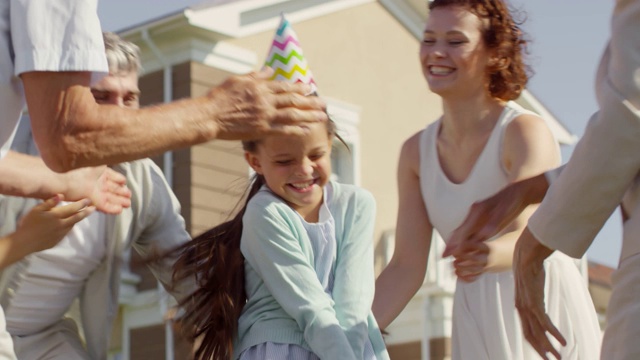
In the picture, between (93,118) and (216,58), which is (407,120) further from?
(93,118)

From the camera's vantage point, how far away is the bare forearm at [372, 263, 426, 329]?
5.71m

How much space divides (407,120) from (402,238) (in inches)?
587

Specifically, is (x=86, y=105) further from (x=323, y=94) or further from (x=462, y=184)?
(x=323, y=94)

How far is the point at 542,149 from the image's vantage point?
542 centimetres

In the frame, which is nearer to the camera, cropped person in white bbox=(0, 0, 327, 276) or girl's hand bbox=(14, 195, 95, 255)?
cropped person in white bbox=(0, 0, 327, 276)

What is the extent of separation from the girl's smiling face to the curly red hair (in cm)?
85

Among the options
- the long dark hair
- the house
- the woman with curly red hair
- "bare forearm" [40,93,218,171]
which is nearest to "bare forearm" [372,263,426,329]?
the woman with curly red hair

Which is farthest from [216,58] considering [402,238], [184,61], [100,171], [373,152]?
[100,171]

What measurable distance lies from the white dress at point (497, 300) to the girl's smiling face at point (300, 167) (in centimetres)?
71

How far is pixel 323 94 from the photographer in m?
19.2

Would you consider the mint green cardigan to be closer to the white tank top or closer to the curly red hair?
the white tank top

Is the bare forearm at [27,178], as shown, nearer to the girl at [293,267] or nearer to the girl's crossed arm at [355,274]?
the girl at [293,267]

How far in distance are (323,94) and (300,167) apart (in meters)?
14.2

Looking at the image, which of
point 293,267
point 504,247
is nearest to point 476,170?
point 504,247
